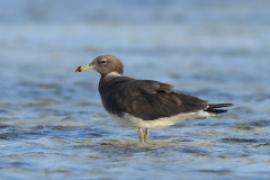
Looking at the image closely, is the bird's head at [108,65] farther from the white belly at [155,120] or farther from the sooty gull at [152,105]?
the white belly at [155,120]

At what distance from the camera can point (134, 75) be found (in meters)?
16.2

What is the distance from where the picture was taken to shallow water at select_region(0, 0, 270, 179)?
29.6 feet

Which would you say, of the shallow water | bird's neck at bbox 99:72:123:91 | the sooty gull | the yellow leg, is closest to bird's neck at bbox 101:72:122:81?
bird's neck at bbox 99:72:123:91

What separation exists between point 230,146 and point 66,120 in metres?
2.77

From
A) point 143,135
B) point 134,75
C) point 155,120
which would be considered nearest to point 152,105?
point 155,120

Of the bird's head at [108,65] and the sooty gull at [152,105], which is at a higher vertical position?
the bird's head at [108,65]

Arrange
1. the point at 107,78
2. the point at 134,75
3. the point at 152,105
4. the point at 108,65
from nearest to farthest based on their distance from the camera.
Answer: the point at 152,105 → the point at 107,78 → the point at 108,65 → the point at 134,75

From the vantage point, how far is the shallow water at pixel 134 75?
9.01m

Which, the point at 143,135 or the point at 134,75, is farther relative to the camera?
the point at 134,75

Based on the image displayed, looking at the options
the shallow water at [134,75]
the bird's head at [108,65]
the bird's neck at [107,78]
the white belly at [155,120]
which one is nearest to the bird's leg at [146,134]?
the shallow water at [134,75]

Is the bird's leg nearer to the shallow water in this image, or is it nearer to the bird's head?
the shallow water

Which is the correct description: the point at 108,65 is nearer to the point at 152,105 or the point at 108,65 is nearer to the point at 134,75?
the point at 152,105

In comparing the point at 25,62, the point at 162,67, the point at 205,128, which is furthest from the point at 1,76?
the point at 205,128

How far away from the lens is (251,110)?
1261cm
